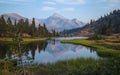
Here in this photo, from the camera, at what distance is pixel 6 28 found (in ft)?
542

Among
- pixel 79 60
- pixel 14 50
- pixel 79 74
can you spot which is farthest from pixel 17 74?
pixel 79 60

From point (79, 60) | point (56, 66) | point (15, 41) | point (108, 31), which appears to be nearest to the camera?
point (15, 41)

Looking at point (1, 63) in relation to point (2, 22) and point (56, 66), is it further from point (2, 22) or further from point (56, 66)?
point (2, 22)

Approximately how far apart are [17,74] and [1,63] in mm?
4458

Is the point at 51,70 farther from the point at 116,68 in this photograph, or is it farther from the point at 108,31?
the point at 108,31

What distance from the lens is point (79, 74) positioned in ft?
69.4

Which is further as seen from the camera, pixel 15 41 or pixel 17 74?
pixel 17 74

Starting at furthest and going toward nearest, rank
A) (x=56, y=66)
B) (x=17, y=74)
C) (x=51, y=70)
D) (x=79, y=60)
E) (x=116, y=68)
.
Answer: (x=79, y=60) < (x=56, y=66) < (x=51, y=70) < (x=17, y=74) < (x=116, y=68)

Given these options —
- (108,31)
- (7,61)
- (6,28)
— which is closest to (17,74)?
(7,61)

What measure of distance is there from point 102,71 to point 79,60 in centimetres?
2395

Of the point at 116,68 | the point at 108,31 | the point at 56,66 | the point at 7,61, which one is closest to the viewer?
the point at 116,68

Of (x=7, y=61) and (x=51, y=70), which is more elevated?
(x=7, y=61)

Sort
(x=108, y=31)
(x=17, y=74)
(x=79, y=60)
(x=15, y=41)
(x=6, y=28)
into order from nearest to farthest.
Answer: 1. (x=15, y=41)
2. (x=17, y=74)
3. (x=79, y=60)
4. (x=6, y=28)
5. (x=108, y=31)

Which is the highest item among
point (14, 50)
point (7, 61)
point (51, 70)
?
point (14, 50)
